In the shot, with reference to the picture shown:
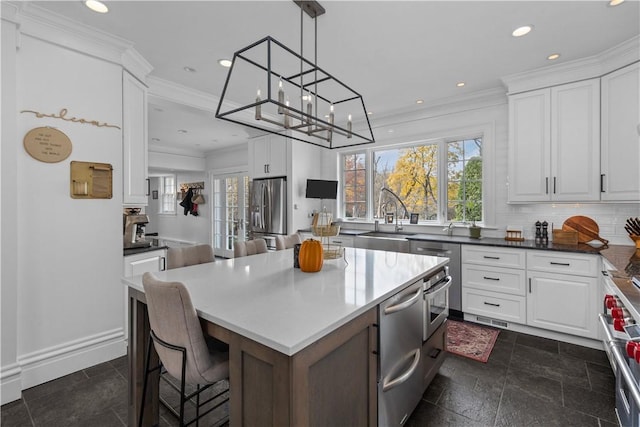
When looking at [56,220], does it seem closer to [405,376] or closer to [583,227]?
[405,376]

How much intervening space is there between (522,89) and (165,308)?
158 inches

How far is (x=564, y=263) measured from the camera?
9.22 feet

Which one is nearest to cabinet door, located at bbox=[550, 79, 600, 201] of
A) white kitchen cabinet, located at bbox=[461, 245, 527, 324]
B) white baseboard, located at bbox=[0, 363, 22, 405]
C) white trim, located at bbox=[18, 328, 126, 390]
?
white kitchen cabinet, located at bbox=[461, 245, 527, 324]

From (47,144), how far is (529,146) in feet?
15.1

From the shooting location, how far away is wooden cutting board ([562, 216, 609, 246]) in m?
3.13

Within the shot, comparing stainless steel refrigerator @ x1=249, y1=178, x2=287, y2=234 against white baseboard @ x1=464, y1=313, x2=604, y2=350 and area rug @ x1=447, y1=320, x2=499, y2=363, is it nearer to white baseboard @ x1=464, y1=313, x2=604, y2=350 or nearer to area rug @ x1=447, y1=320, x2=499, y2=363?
area rug @ x1=447, y1=320, x2=499, y2=363

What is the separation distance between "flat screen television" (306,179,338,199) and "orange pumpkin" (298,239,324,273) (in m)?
3.04

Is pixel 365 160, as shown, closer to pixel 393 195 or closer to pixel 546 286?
pixel 393 195

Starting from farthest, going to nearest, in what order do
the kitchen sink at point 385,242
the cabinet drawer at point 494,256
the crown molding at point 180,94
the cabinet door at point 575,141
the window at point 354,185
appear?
1. the window at point 354,185
2. the kitchen sink at point 385,242
3. the crown molding at point 180,94
4. the cabinet drawer at point 494,256
5. the cabinet door at point 575,141

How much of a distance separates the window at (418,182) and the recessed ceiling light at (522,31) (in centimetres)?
165

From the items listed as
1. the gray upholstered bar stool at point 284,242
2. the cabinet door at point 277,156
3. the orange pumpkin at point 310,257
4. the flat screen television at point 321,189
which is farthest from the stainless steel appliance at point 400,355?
the cabinet door at point 277,156

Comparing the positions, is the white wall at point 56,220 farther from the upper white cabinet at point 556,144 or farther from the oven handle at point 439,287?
the upper white cabinet at point 556,144

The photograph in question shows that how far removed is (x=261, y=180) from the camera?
5242 mm

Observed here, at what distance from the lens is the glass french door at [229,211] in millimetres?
6965
